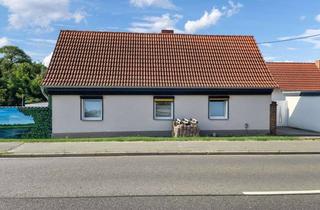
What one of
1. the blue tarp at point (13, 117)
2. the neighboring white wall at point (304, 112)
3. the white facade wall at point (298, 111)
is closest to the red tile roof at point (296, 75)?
the white facade wall at point (298, 111)

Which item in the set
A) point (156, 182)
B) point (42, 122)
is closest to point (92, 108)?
point (42, 122)

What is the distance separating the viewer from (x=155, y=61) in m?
20.3

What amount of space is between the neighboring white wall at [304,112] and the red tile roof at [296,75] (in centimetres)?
385

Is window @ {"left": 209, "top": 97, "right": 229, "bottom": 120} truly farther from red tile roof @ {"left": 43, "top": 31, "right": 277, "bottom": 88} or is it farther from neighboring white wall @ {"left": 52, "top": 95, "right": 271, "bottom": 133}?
red tile roof @ {"left": 43, "top": 31, "right": 277, "bottom": 88}

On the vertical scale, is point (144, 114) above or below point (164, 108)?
below

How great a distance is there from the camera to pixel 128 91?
1870cm

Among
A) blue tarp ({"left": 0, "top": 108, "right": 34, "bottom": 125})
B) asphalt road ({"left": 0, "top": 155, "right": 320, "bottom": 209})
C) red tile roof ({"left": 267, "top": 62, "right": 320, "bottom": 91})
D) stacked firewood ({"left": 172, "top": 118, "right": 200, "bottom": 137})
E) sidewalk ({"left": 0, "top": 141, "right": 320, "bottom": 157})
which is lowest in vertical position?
asphalt road ({"left": 0, "top": 155, "right": 320, "bottom": 209})

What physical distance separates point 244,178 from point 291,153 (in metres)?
4.99

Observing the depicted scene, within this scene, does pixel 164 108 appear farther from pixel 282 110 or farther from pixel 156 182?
pixel 156 182

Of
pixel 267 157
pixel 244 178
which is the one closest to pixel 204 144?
pixel 267 157

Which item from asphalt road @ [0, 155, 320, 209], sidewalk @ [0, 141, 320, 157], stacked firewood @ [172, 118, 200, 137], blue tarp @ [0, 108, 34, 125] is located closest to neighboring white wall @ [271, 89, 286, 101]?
stacked firewood @ [172, 118, 200, 137]

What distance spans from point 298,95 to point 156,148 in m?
14.3

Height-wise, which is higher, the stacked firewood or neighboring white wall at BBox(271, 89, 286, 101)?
neighboring white wall at BBox(271, 89, 286, 101)

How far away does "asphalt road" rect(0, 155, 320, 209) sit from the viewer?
643 cm
